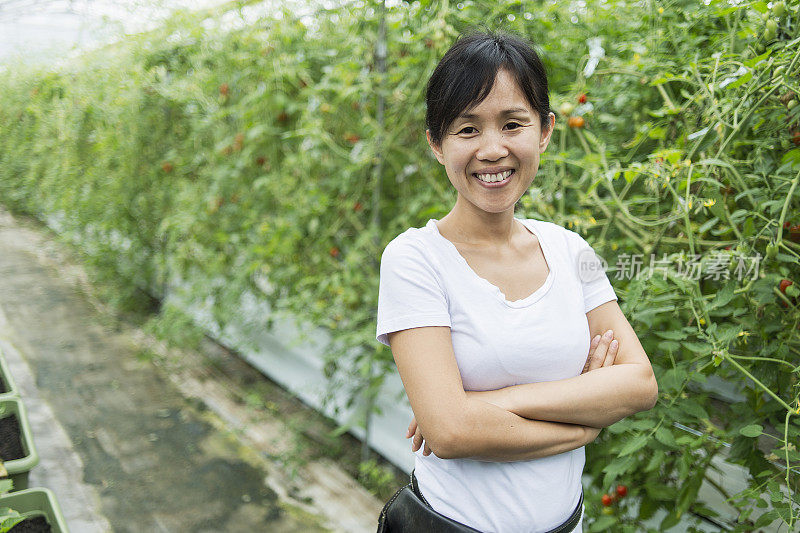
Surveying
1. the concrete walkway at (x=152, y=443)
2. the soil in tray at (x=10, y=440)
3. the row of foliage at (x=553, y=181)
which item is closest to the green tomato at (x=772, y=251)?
the row of foliage at (x=553, y=181)

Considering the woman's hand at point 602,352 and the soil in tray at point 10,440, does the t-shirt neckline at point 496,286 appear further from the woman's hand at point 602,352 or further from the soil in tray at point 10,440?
the soil in tray at point 10,440

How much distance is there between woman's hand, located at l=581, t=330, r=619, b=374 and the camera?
3.81 feet

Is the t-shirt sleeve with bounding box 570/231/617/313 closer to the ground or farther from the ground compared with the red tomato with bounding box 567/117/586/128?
closer to the ground

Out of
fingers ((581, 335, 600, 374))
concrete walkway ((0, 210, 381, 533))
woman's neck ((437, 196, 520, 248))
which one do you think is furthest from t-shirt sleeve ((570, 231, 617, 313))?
concrete walkway ((0, 210, 381, 533))

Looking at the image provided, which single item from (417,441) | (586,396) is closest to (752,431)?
(586,396)

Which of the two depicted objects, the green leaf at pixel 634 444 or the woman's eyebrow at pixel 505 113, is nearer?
the woman's eyebrow at pixel 505 113

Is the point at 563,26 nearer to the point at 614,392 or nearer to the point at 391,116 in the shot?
the point at 391,116

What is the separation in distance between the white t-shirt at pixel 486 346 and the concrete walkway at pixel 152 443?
1602 mm

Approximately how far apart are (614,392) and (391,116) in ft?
5.43

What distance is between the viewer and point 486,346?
1.02 meters

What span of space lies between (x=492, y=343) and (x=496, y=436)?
0.15 m

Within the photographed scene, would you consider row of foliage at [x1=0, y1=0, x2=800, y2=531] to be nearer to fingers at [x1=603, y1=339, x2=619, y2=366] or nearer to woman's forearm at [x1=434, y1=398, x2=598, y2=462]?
fingers at [x1=603, y1=339, x2=619, y2=366]

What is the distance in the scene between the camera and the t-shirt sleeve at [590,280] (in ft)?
3.98

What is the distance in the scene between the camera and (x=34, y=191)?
614cm
